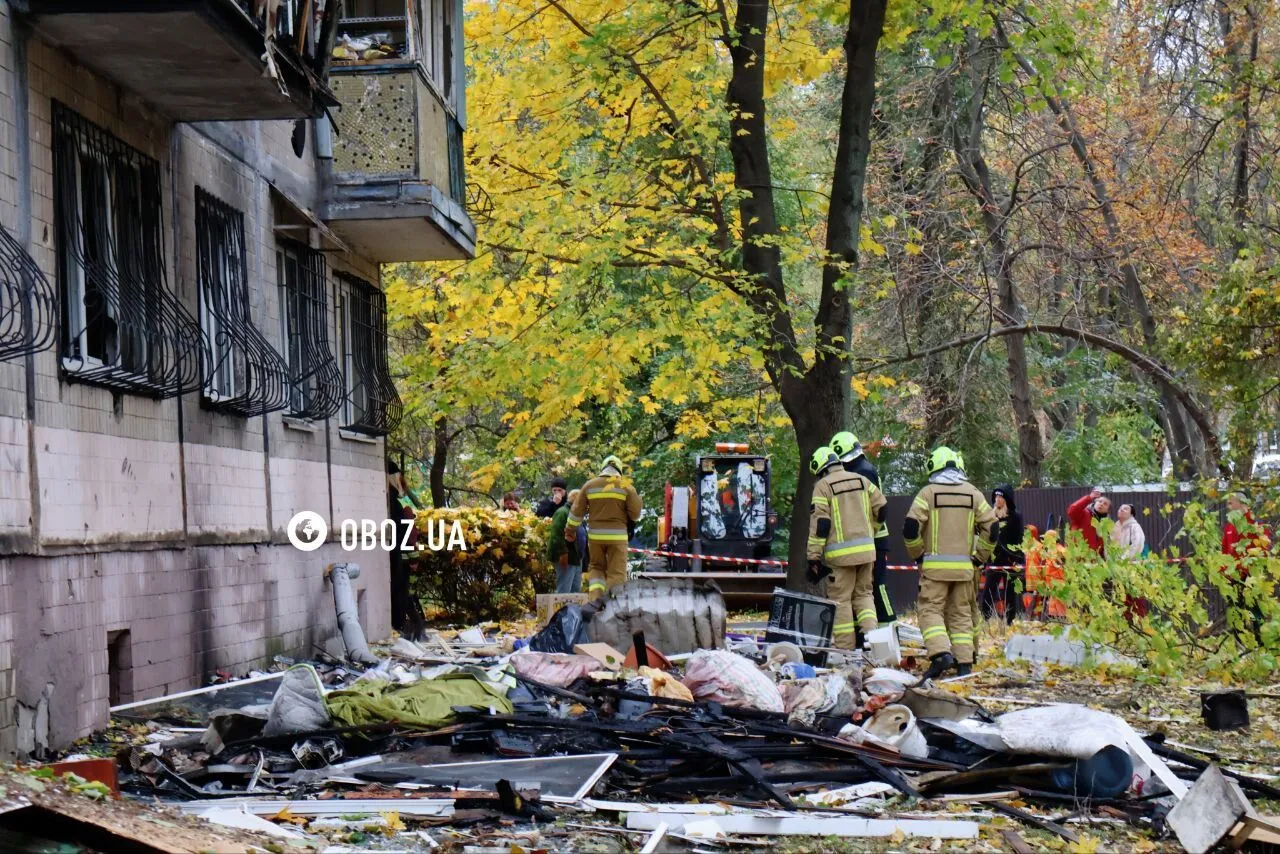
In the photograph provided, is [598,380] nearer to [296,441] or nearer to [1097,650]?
[296,441]

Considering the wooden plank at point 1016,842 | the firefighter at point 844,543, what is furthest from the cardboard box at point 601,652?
the wooden plank at point 1016,842

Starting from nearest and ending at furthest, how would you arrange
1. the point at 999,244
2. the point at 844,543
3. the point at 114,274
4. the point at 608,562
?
the point at 114,274 < the point at 844,543 < the point at 608,562 < the point at 999,244

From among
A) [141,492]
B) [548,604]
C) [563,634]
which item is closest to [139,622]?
[141,492]

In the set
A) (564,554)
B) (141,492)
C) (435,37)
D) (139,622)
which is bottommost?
(139,622)

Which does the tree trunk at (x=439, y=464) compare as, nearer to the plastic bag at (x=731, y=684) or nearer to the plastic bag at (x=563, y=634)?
the plastic bag at (x=563, y=634)

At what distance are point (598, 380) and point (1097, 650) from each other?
6.88m

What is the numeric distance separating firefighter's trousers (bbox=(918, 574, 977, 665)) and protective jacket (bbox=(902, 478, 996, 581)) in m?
0.11

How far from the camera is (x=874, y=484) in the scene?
50.6 feet

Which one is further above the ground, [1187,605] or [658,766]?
[1187,605]

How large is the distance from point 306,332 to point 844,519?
5.12 m

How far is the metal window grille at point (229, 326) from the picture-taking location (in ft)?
38.8

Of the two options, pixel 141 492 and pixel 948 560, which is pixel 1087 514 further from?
pixel 141 492

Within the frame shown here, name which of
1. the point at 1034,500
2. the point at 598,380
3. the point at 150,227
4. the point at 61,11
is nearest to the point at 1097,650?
the point at 598,380

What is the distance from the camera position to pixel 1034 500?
25.3 meters
